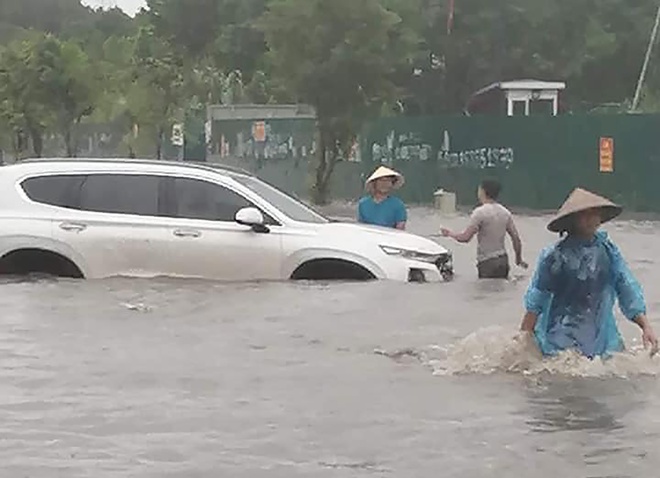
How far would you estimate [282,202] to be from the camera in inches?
583

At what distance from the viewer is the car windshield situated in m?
14.6

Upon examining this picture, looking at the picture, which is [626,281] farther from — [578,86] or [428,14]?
[578,86]

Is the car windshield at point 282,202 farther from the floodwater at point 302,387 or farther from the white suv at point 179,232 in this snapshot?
the floodwater at point 302,387

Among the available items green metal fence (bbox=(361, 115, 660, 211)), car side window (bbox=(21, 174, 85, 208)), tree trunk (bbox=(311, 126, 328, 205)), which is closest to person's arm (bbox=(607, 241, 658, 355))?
car side window (bbox=(21, 174, 85, 208))

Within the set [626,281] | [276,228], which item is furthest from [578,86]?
[626,281]

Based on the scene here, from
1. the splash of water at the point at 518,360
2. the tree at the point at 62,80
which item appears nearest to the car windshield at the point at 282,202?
the splash of water at the point at 518,360

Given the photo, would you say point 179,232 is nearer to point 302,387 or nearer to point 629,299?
point 302,387

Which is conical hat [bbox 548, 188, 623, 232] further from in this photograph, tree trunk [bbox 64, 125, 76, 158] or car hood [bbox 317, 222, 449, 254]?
tree trunk [bbox 64, 125, 76, 158]

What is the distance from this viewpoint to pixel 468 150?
39.1 m

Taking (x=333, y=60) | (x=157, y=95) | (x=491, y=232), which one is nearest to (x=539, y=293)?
(x=491, y=232)

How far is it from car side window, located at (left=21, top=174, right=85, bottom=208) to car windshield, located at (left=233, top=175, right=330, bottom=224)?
4.85 feet

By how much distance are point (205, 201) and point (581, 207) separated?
5.84 m

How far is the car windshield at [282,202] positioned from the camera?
14.6 m

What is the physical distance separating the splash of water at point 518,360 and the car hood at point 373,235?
3.19 m
